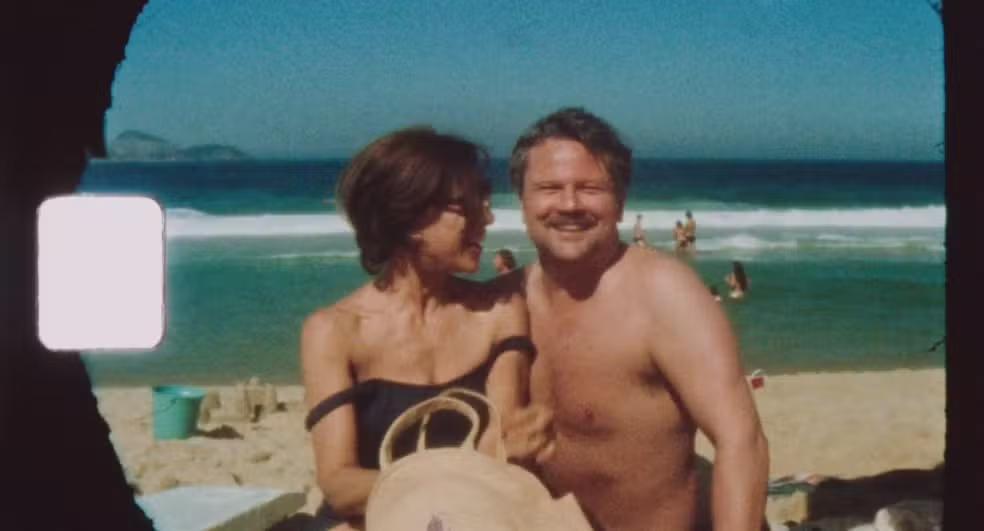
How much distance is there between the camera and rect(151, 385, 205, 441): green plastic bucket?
2.44 m

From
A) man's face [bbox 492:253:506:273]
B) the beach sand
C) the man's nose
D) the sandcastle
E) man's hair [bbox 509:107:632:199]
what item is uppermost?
man's hair [bbox 509:107:632:199]

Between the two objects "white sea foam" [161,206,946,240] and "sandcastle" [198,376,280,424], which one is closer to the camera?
"white sea foam" [161,206,946,240]

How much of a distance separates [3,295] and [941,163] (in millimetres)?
2131

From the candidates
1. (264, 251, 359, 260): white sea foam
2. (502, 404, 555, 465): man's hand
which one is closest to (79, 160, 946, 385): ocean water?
(264, 251, 359, 260): white sea foam

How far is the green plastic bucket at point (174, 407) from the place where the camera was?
8.00ft

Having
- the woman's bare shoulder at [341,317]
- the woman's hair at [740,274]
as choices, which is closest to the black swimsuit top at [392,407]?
the woman's bare shoulder at [341,317]

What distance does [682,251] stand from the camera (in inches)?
91.5

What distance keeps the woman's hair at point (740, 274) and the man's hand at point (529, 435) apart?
1.55ft

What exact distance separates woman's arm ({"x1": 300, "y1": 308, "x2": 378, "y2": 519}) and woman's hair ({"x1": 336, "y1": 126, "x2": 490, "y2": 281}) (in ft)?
0.63

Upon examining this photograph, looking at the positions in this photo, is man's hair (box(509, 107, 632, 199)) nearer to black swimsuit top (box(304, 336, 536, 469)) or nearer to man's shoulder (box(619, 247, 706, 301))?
man's shoulder (box(619, 247, 706, 301))

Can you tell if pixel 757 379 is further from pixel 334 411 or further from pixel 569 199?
pixel 334 411

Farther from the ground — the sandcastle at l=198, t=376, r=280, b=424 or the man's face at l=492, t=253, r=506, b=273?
the man's face at l=492, t=253, r=506, b=273

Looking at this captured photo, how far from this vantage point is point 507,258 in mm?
2256
